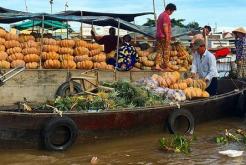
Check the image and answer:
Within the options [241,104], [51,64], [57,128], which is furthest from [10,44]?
[241,104]

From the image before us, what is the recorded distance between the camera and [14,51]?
33.3ft

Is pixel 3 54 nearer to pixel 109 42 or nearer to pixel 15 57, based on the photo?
pixel 15 57

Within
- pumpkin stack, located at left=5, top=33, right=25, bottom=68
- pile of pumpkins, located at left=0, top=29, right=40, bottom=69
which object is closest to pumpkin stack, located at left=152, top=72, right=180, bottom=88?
pile of pumpkins, located at left=0, top=29, right=40, bottom=69

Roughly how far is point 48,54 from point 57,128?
3.40 meters

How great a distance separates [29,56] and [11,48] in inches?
17.3

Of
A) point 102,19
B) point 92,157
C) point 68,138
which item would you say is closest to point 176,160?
point 92,157

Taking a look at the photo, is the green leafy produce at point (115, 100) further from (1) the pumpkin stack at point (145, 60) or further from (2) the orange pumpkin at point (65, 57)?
(1) the pumpkin stack at point (145, 60)

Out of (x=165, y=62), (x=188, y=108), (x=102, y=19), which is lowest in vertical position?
(x=188, y=108)

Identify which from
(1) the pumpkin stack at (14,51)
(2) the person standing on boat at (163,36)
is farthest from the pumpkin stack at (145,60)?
(1) the pumpkin stack at (14,51)

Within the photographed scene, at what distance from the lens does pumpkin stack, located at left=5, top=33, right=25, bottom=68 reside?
32.8 feet

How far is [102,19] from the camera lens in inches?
414

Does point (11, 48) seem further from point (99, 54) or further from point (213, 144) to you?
point (213, 144)

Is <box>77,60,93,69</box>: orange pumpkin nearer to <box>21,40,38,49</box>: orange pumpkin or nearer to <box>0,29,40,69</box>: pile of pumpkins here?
<box>0,29,40,69</box>: pile of pumpkins

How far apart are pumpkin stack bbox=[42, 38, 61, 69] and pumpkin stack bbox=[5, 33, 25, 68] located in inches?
20.3
